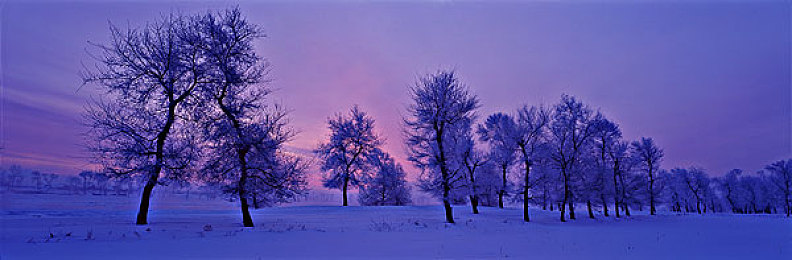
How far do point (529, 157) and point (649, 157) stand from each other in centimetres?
3008

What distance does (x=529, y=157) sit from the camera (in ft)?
87.1

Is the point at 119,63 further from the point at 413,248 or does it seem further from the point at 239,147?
the point at 413,248

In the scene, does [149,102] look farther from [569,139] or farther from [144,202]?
[569,139]

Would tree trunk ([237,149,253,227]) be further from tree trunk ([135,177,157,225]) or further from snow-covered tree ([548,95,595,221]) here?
snow-covered tree ([548,95,595,221])

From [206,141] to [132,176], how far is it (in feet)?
9.81

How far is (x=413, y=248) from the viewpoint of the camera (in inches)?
391

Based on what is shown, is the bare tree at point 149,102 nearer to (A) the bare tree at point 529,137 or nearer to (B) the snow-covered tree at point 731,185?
(A) the bare tree at point 529,137

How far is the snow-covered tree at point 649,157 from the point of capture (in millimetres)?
44050

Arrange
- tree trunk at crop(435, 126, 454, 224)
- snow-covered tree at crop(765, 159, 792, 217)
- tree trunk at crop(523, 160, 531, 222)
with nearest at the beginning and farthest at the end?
tree trunk at crop(435, 126, 454, 224)
tree trunk at crop(523, 160, 531, 222)
snow-covered tree at crop(765, 159, 792, 217)

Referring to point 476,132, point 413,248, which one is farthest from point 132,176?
point 476,132

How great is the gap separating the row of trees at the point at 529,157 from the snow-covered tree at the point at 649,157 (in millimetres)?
113

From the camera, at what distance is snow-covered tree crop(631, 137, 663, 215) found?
145 feet

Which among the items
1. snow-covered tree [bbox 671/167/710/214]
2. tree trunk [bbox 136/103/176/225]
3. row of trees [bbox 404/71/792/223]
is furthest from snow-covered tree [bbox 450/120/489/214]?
snow-covered tree [bbox 671/167/710/214]

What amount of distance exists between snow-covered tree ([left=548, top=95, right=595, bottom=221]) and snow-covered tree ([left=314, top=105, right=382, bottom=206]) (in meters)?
20.1
